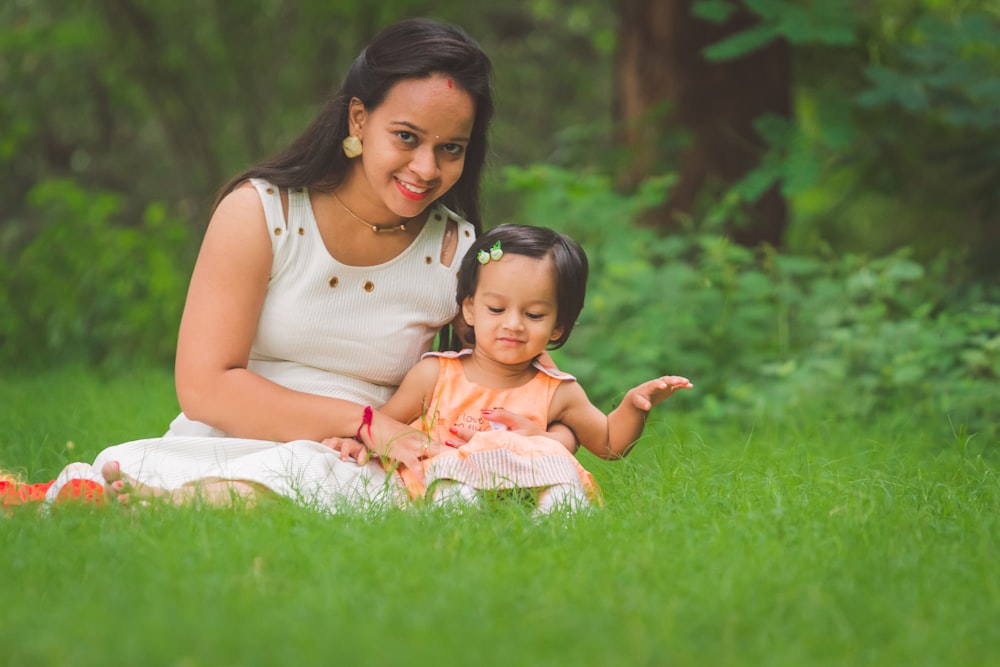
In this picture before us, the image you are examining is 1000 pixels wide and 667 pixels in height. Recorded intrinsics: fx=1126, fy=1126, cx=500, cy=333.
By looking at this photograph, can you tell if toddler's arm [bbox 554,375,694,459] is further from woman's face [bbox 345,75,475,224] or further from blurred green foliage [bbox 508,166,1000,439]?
blurred green foliage [bbox 508,166,1000,439]

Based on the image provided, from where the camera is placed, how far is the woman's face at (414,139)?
337 cm

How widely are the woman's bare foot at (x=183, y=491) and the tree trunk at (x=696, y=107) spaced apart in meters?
3.84

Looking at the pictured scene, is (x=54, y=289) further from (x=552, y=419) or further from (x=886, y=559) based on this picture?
(x=886, y=559)

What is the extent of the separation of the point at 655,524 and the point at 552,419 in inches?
26.4

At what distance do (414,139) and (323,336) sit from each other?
0.68m

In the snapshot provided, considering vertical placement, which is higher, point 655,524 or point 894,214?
point 894,214

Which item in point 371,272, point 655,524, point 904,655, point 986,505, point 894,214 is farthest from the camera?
point 894,214

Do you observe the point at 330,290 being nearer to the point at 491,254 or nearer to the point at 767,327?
the point at 491,254

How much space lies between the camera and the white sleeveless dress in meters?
3.26

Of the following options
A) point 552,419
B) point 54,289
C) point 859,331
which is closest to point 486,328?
point 552,419

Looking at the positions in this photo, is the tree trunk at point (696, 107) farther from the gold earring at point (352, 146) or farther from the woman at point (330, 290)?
the gold earring at point (352, 146)

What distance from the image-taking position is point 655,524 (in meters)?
2.88

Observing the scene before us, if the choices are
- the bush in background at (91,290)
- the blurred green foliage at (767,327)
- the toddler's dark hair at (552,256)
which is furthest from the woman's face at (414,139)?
the bush in background at (91,290)

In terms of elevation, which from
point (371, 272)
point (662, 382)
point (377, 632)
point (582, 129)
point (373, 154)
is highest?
point (582, 129)
